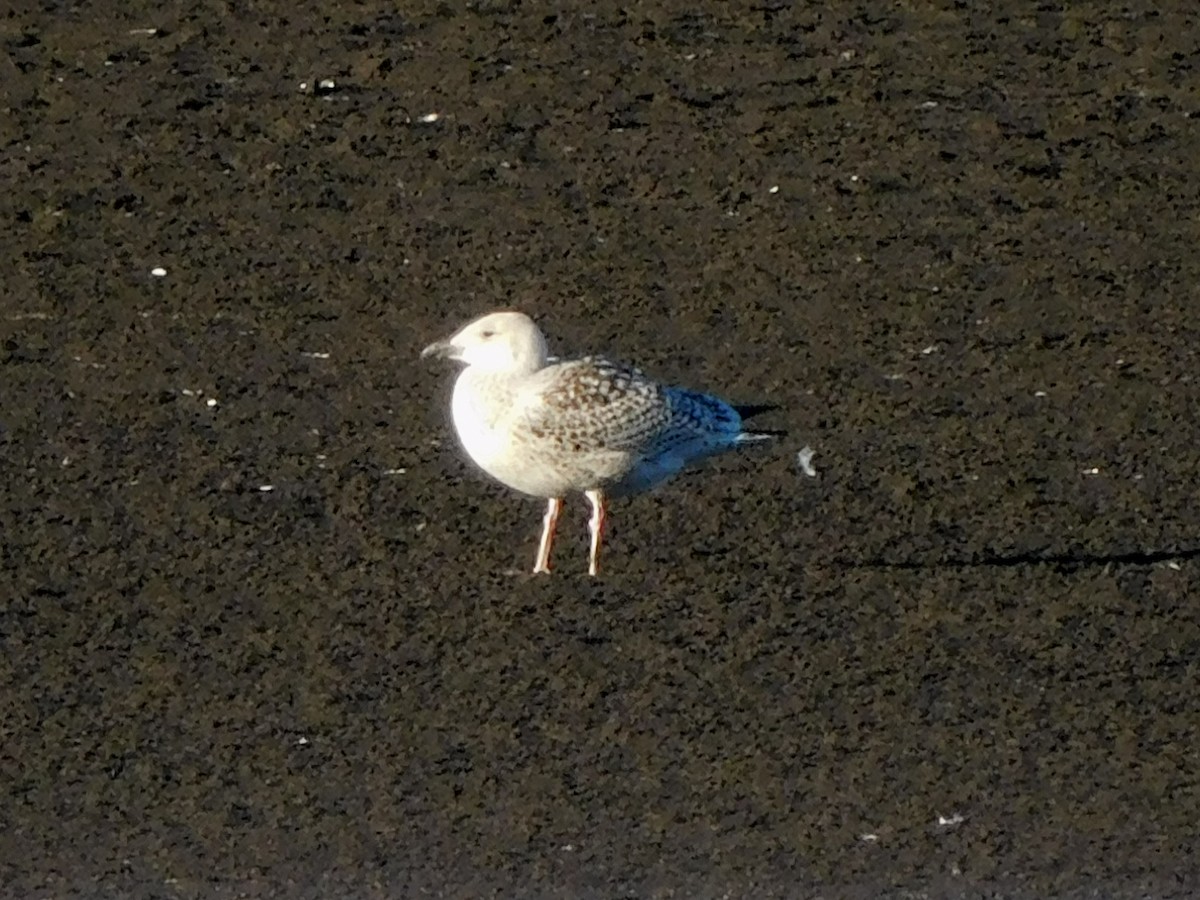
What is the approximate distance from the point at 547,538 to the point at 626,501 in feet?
1.79

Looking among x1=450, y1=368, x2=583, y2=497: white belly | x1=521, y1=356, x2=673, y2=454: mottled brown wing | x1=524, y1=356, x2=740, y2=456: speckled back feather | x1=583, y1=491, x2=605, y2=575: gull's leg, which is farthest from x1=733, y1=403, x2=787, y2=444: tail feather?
x1=450, y1=368, x2=583, y2=497: white belly

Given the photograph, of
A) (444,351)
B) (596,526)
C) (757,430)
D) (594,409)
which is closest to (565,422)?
(594,409)

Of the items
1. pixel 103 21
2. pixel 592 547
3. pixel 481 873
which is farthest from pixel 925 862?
pixel 103 21

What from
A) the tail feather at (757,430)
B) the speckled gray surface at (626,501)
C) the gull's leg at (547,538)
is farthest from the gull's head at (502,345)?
the tail feather at (757,430)

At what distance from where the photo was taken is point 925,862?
6.70 metres

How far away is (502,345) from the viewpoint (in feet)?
27.5

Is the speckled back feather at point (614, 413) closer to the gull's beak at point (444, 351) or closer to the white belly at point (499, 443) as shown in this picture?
the white belly at point (499, 443)

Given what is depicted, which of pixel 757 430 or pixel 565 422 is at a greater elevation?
pixel 565 422

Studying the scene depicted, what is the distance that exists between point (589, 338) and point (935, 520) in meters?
1.69

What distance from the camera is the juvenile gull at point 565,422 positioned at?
320 inches

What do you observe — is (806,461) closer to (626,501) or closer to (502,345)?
(626,501)

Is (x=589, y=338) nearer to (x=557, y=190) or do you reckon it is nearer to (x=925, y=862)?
(x=557, y=190)

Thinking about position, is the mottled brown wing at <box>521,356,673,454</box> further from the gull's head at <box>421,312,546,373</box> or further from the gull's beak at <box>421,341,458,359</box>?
the gull's beak at <box>421,341,458,359</box>

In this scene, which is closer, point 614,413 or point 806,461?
point 614,413
